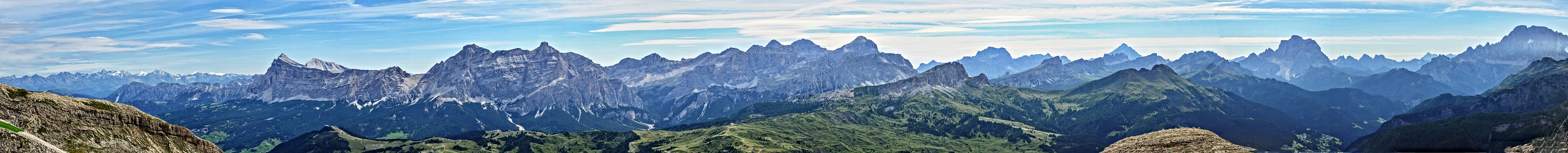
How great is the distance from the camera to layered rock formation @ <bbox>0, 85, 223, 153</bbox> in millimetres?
118688

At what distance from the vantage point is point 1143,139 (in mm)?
89438

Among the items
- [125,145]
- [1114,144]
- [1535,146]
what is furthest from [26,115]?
[1535,146]

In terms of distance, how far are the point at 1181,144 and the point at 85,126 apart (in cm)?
14597

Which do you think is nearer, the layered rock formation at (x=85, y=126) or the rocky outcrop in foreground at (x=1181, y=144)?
the rocky outcrop in foreground at (x=1181, y=144)

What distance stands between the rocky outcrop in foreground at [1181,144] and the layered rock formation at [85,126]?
5174 inches

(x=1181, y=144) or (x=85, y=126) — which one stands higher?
(x=85, y=126)

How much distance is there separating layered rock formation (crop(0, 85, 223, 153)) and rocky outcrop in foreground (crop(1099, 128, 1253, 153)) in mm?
131428

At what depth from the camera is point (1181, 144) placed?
Result: 272 feet

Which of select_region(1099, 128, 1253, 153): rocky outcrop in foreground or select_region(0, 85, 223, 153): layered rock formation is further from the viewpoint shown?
select_region(0, 85, 223, 153): layered rock formation

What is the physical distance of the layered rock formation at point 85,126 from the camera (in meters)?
119

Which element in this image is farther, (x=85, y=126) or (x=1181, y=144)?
(x=85, y=126)

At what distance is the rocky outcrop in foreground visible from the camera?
262ft

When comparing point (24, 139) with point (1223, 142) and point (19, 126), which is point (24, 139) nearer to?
point (19, 126)

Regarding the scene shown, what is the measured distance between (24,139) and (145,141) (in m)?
18.2
